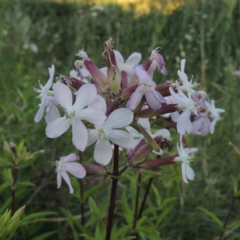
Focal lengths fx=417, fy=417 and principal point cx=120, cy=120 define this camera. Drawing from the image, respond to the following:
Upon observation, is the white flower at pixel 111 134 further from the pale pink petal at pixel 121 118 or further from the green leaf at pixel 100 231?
the green leaf at pixel 100 231

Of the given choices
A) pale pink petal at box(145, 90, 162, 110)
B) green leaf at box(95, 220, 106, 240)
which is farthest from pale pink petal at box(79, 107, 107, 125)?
green leaf at box(95, 220, 106, 240)

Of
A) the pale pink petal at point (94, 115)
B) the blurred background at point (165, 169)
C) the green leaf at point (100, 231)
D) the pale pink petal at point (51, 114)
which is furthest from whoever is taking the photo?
the blurred background at point (165, 169)

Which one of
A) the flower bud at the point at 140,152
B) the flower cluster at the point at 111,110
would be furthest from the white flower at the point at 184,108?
the flower bud at the point at 140,152

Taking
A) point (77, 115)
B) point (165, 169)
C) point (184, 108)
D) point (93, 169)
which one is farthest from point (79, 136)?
point (165, 169)

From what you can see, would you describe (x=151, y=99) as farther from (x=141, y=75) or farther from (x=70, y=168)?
(x=70, y=168)

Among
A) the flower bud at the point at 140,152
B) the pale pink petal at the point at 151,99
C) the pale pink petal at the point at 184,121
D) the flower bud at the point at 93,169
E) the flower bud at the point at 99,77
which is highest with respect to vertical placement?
the flower bud at the point at 99,77

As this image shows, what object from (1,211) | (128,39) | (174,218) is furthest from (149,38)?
(1,211)
